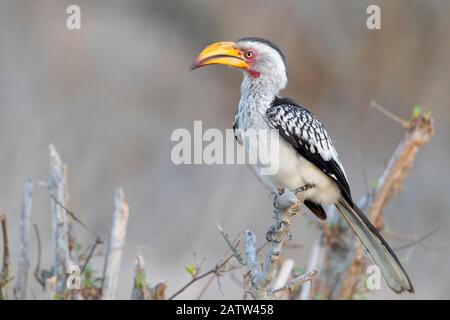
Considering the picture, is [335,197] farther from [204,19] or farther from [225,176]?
[204,19]

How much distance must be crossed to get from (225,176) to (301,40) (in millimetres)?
2353

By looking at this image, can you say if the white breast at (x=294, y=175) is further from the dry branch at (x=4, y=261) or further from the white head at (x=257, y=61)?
the dry branch at (x=4, y=261)

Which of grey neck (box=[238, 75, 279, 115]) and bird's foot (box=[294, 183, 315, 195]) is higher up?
grey neck (box=[238, 75, 279, 115])

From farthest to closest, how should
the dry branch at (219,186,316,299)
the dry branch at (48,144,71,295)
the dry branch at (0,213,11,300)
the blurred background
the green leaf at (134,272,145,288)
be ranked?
the blurred background, the dry branch at (48,144,71,295), the green leaf at (134,272,145,288), the dry branch at (0,213,11,300), the dry branch at (219,186,316,299)

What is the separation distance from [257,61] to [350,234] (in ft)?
4.09

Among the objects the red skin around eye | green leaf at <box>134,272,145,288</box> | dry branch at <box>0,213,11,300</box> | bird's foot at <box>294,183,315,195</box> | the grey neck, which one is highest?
the red skin around eye

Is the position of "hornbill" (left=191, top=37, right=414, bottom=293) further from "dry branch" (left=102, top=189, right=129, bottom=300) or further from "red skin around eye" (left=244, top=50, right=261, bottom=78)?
"dry branch" (left=102, top=189, right=129, bottom=300)

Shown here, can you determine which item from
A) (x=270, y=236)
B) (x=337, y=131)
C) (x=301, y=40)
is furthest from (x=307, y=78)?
(x=270, y=236)

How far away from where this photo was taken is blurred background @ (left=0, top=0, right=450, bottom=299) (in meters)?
6.79

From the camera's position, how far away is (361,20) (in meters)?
8.48

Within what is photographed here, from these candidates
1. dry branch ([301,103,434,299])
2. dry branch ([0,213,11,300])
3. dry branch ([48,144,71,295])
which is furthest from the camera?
dry branch ([301,103,434,299])

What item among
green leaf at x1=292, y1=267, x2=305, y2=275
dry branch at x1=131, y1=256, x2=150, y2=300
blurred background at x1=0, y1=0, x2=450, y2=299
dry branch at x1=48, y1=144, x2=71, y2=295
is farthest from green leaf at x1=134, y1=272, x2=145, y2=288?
blurred background at x1=0, y1=0, x2=450, y2=299

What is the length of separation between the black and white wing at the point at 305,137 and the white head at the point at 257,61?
0.39 ft

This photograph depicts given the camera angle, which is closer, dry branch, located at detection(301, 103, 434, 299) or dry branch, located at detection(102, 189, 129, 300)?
dry branch, located at detection(102, 189, 129, 300)
